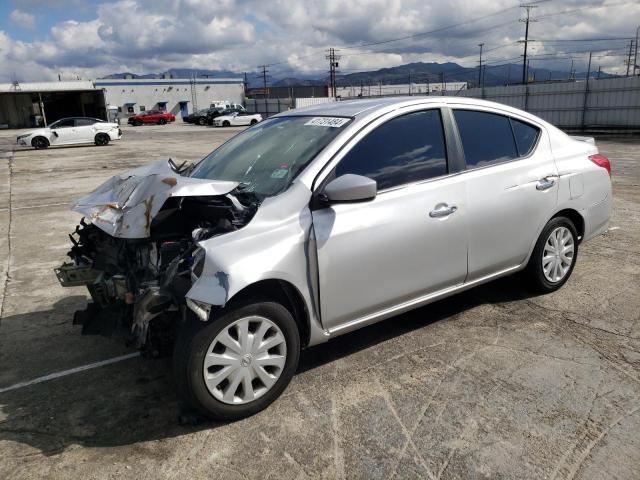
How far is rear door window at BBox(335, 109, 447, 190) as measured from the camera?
337 centimetres

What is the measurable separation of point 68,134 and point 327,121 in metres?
24.9

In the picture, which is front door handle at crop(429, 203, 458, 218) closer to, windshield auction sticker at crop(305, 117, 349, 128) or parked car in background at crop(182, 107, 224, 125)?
windshield auction sticker at crop(305, 117, 349, 128)

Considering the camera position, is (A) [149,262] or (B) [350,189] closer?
(B) [350,189]

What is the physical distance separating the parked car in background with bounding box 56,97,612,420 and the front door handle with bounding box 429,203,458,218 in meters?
0.02

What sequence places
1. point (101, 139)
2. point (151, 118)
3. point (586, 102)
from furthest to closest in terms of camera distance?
point (151, 118), point (101, 139), point (586, 102)

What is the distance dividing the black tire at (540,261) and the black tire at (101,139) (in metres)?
25.5

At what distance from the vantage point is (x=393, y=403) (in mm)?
3139

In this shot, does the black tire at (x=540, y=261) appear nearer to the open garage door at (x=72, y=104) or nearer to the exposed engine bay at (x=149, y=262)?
the exposed engine bay at (x=149, y=262)

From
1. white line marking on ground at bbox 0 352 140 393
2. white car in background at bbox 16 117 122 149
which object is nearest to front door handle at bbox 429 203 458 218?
white line marking on ground at bbox 0 352 140 393

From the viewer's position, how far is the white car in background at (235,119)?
139 feet

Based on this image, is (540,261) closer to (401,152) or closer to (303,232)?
(401,152)

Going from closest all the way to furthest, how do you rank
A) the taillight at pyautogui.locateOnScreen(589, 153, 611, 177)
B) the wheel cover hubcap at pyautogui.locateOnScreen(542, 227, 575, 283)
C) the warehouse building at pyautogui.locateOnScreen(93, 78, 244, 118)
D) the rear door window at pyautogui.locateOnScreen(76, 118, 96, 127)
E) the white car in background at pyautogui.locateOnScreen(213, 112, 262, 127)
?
the wheel cover hubcap at pyautogui.locateOnScreen(542, 227, 575, 283), the taillight at pyautogui.locateOnScreen(589, 153, 611, 177), the rear door window at pyautogui.locateOnScreen(76, 118, 96, 127), the white car in background at pyautogui.locateOnScreen(213, 112, 262, 127), the warehouse building at pyautogui.locateOnScreen(93, 78, 244, 118)

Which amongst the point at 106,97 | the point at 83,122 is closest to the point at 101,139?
the point at 83,122

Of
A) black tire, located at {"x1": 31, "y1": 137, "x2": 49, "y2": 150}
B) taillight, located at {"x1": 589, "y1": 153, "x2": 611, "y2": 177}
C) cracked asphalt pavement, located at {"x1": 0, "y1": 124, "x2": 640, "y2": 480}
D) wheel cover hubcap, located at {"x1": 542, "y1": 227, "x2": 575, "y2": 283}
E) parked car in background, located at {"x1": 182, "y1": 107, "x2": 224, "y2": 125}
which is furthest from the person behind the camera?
parked car in background, located at {"x1": 182, "y1": 107, "x2": 224, "y2": 125}
